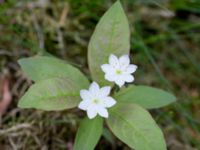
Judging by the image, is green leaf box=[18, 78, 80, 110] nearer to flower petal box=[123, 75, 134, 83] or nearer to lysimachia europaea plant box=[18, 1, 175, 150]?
lysimachia europaea plant box=[18, 1, 175, 150]

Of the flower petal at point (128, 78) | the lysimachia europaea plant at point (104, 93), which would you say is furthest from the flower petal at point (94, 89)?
the flower petal at point (128, 78)

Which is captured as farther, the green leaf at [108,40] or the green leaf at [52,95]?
the green leaf at [108,40]

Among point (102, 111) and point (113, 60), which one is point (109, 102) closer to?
point (102, 111)

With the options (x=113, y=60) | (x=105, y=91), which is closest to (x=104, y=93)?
(x=105, y=91)

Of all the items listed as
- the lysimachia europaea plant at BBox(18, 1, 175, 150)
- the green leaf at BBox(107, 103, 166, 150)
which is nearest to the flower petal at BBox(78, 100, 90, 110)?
the lysimachia europaea plant at BBox(18, 1, 175, 150)

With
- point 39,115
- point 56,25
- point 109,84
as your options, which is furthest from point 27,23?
point 109,84

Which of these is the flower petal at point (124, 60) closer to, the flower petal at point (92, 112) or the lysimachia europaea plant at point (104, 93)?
the lysimachia europaea plant at point (104, 93)
